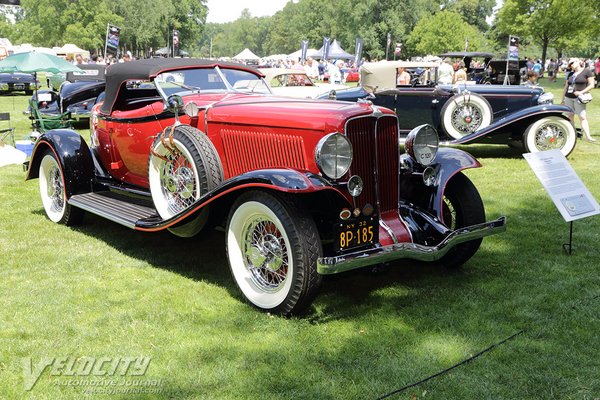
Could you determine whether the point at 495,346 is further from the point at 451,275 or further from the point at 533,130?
the point at 533,130

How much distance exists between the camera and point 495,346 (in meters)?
3.61

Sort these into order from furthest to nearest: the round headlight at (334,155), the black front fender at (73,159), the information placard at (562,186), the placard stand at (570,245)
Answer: the black front fender at (73,159) < the placard stand at (570,245) < the information placard at (562,186) < the round headlight at (334,155)

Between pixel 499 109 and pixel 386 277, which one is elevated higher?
pixel 499 109

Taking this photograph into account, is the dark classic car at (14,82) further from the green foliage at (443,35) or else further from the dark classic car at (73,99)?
the green foliage at (443,35)

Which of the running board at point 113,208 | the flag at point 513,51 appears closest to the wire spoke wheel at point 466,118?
the running board at point 113,208

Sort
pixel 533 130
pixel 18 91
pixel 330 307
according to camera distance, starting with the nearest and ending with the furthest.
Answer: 1. pixel 330 307
2. pixel 533 130
3. pixel 18 91

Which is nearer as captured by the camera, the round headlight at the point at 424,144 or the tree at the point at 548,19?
the round headlight at the point at 424,144

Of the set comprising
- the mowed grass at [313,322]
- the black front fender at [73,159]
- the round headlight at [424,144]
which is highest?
the round headlight at [424,144]

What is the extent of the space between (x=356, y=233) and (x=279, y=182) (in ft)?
2.27

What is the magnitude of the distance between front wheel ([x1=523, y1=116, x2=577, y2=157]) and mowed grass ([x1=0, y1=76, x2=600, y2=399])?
14.7ft

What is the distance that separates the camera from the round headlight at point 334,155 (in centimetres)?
388

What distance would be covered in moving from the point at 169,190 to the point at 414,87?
756 cm

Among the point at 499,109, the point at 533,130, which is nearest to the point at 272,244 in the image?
the point at 533,130

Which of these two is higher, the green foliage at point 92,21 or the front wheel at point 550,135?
the green foliage at point 92,21
